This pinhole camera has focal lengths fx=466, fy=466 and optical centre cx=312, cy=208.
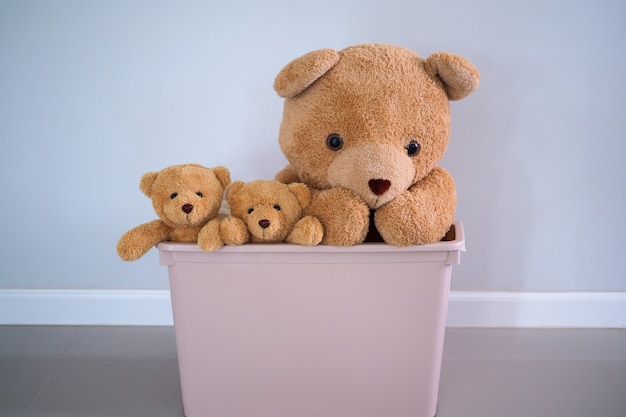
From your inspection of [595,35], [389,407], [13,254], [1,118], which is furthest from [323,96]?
[13,254]

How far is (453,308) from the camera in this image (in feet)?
3.97

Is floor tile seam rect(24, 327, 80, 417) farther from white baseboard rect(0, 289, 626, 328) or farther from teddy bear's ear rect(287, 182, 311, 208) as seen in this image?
teddy bear's ear rect(287, 182, 311, 208)

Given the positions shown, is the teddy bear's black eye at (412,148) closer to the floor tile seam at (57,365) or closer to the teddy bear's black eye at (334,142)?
the teddy bear's black eye at (334,142)

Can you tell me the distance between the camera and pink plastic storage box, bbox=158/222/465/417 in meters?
Answer: 0.79

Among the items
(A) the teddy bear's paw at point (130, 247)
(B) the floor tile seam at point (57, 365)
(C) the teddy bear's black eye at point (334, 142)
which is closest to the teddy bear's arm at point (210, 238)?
(A) the teddy bear's paw at point (130, 247)

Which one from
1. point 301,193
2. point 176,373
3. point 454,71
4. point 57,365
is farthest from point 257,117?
point 57,365

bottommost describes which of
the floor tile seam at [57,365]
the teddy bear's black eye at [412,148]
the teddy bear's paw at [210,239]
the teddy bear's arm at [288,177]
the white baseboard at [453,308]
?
the floor tile seam at [57,365]

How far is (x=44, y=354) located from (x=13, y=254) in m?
0.29

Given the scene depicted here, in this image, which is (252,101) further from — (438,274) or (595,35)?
(595,35)

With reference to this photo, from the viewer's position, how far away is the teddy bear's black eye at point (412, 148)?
79 cm

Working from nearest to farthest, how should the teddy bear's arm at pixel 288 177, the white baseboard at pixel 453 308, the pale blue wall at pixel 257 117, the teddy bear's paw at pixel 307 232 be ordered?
1. the teddy bear's paw at pixel 307 232
2. the teddy bear's arm at pixel 288 177
3. the pale blue wall at pixel 257 117
4. the white baseboard at pixel 453 308

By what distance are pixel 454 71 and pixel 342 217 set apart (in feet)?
0.98

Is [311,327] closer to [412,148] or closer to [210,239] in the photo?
[210,239]

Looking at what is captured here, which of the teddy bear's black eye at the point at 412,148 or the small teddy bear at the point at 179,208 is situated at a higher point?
the teddy bear's black eye at the point at 412,148
